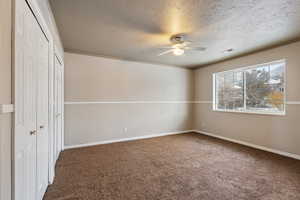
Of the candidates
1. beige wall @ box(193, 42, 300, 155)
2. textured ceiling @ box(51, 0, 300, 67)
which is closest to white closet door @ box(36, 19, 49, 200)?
textured ceiling @ box(51, 0, 300, 67)

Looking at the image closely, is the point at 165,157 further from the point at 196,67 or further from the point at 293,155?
the point at 196,67

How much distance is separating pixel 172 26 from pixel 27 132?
2403 mm

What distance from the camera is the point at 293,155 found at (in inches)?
121

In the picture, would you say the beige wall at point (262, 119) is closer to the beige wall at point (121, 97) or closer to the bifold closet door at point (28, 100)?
the beige wall at point (121, 97)

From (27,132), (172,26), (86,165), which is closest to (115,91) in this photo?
(86,165)

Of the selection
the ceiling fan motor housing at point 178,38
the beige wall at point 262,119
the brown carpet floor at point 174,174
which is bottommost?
the brown carpet floor at point 174,174

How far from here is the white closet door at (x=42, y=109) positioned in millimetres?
1611

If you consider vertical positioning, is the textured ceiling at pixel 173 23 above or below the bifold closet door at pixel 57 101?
above

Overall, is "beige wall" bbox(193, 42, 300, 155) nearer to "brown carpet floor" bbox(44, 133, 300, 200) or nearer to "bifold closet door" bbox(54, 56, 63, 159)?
"brown carpet floor" bbox(44, 133, 300, 200)

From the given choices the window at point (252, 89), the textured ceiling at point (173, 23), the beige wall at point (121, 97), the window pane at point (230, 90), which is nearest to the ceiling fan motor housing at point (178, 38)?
the textured ceiling at point (173, 23)

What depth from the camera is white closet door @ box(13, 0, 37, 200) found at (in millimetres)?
1037

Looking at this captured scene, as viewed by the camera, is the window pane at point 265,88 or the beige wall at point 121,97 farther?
the beige wall at point 121,97
